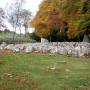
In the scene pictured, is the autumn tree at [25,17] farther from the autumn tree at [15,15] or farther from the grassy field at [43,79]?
the grassy field at [43,79]

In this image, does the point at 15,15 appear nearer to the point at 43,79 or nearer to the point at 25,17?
the point at 25,17

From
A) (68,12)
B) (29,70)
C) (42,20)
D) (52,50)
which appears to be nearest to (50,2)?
(42,20)

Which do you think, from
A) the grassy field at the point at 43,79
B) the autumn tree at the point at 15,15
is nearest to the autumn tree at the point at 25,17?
the autumn tree at the point at 15,15

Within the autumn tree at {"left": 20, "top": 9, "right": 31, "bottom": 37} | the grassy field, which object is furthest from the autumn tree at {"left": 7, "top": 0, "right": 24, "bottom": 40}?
the grassy field

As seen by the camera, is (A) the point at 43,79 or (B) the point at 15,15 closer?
(A) the point at 43,79

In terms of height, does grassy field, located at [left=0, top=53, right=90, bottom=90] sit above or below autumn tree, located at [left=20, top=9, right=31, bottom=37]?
below

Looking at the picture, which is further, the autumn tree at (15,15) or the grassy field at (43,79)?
the autumn tree at (15,15)

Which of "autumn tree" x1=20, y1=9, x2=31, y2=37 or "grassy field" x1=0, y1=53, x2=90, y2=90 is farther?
"autumn tree" x1=20, y1=9, x2=31, y2=37

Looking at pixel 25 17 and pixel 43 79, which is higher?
pixel 25 17

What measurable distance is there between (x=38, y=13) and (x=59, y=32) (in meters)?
6.80

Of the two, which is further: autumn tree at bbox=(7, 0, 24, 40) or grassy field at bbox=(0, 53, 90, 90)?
autumn tree at bbox=(7, 0, 24, 40)

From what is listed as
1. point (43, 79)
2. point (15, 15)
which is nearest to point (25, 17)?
point (15, 15)

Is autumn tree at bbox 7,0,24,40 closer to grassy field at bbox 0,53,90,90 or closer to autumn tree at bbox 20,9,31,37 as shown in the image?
autumn tree at bbox 20,9,31,37

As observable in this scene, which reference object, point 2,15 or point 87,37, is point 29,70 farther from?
point 2,15
